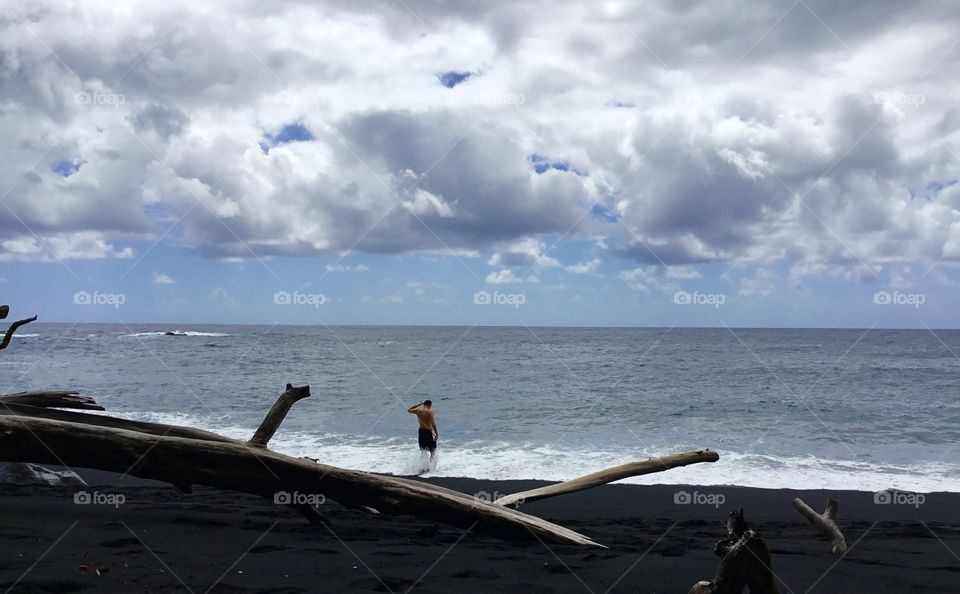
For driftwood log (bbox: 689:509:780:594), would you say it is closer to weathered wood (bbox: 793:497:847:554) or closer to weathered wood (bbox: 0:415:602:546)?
weathered wood (bbox: 0:415:602:546)

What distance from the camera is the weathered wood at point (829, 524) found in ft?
23.6

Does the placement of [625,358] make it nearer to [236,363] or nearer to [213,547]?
[236,363]

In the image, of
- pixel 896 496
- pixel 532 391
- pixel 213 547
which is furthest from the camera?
pixel 532 391

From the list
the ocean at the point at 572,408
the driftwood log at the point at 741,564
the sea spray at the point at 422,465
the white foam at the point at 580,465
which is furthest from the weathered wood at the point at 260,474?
the sea spray at the point at 422,465

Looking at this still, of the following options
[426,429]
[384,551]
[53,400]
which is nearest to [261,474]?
[384,551]

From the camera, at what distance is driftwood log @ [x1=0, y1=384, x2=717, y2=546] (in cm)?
646

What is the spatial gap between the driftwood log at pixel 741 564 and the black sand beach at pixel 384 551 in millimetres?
2063

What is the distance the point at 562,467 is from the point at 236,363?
35.5 meters

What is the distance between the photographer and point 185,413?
2444cm

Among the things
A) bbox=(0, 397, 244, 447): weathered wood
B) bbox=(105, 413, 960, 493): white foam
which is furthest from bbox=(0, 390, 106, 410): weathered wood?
bbox=(105, 413, 960, 493): white foam

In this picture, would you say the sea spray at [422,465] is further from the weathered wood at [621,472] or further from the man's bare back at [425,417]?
the weathered wood at [621,472]

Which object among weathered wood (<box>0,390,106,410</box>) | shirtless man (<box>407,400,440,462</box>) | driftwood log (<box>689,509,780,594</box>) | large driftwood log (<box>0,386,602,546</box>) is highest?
shirtless man (<box>407,400,440,462</box>)

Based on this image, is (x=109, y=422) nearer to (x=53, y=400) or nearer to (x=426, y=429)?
(x=53, y=400)

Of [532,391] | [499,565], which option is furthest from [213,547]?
[532,391]
